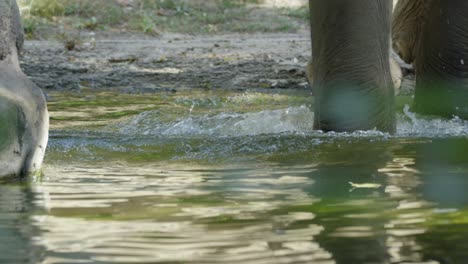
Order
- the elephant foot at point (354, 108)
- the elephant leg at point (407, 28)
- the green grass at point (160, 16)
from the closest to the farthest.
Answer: the elephant foot at point (354, 108) → the elephant leg at point (407, 28) → the green grass at point (160, 16)

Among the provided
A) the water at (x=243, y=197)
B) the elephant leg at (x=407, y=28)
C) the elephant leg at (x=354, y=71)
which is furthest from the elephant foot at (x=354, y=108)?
the elephant leg at (x=407, y=28)

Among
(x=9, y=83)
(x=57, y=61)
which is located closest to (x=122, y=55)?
(x=57, y=61)

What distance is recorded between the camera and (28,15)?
1233 centimetres

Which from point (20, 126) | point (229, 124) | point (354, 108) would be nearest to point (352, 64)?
point (354, 108)

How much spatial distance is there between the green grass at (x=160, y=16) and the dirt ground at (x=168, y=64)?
672 mm

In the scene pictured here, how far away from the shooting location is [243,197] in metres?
3.50

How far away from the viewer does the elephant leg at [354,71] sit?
17.1ft

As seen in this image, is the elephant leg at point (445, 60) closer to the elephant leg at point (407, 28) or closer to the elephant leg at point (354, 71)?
the elephant leg at point (407, 28)

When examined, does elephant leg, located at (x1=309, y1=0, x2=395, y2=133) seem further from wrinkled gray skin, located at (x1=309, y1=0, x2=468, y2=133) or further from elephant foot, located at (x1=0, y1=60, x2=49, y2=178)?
elephant foot, located at (x1=0, y1=60, x2=49, y2=178)

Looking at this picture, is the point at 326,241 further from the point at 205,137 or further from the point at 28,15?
the point at 28,15

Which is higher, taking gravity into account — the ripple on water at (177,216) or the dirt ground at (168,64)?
the ripple on water at (177,216)

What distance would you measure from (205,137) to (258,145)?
50 cm

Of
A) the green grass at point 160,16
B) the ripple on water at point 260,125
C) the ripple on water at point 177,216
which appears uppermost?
the ripple on water at point 177,216

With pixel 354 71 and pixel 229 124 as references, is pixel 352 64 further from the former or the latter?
pixel 229 124
